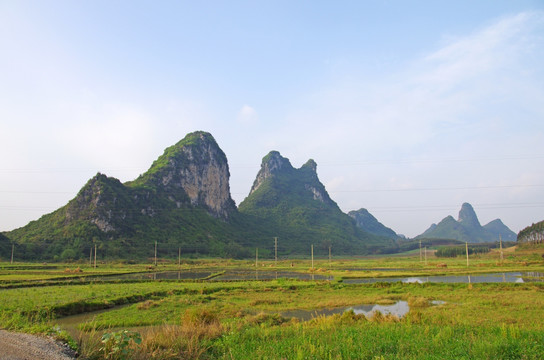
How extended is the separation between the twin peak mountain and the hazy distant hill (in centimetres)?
52

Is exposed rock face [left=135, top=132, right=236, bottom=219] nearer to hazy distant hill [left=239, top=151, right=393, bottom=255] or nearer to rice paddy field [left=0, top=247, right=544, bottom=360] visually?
hazy distant hill [left=239, top=151, right=393, bottom=255]

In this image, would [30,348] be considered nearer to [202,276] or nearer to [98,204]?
[202,276]

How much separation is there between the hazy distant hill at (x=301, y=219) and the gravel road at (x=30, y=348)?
11528cm

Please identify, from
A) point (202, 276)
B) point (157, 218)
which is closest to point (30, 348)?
point (202, 276)

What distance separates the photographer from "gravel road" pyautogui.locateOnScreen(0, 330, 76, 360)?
216 inches

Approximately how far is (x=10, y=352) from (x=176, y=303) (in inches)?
615

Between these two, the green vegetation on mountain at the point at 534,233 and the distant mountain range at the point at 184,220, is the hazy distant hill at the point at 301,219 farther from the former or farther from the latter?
the green vegetation on mountain at the point at 534,233

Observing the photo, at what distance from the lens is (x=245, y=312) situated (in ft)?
55.6

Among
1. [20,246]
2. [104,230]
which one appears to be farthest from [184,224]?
[20,246]

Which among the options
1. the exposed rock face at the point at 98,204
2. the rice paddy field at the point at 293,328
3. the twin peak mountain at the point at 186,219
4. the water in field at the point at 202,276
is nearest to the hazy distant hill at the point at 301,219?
the twin peak mountain at the point at 186,219

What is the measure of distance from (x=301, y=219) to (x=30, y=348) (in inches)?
6271

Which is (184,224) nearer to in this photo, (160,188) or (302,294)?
(160,188)

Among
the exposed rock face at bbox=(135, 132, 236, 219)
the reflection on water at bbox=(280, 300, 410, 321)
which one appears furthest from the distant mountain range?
the reflection on water at bbox=(280, 300, 410, 321)

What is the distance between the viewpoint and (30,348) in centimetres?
582
